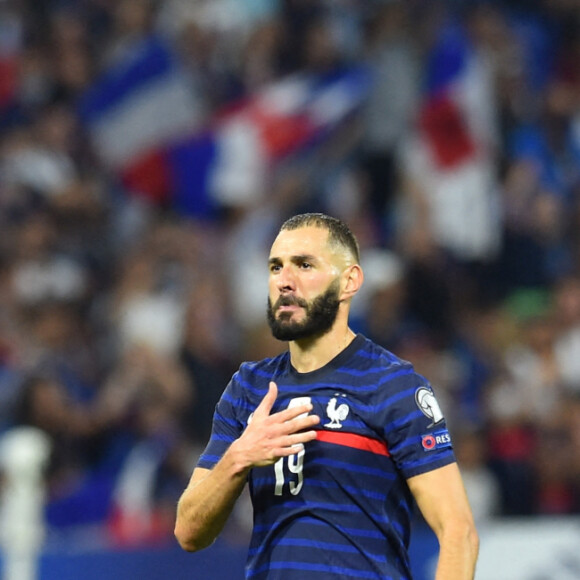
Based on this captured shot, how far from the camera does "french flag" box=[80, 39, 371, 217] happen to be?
951cm

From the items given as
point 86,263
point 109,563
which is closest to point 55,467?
point 109,563

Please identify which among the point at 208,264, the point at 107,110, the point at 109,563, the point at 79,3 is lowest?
the point at 109,563

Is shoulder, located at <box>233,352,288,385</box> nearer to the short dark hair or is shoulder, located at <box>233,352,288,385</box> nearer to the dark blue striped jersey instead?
the dark blue striped jersey

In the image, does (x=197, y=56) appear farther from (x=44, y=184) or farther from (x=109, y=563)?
(x=109, y=563)

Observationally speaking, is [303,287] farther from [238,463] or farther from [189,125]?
[189,125]

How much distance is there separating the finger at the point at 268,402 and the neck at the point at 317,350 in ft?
0.56

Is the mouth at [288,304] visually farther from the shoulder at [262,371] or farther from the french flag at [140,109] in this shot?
the french flag at [140,109]

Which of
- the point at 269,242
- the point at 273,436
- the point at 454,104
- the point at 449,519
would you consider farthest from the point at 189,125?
the point at 449,519

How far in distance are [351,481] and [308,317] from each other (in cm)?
45

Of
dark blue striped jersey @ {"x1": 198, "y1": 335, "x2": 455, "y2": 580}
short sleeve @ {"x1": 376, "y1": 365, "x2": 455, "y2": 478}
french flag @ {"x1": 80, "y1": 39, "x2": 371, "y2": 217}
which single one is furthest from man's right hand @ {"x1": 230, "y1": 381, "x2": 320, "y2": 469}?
french flag @ {"x1": 80, "y1": 39, "x2": 371, "y2": 217}

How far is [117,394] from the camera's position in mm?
7512

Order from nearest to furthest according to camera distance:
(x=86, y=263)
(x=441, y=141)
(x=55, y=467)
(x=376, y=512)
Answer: (x=376, y=512), (x=55, y=467), (x=86, y=263), (x=441, y=141)

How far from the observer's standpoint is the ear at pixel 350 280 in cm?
357

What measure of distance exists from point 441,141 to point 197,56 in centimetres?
193
